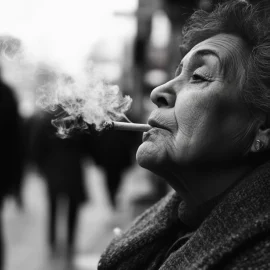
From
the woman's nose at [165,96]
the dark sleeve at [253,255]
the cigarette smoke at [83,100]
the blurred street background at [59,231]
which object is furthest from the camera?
the blurred street background at [59,231]

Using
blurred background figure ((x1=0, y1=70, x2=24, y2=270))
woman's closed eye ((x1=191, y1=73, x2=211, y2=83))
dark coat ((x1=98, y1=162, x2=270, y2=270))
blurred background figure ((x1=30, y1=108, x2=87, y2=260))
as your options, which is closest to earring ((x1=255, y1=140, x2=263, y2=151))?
dark coat ((x1=98, y1=162, x2=270, y2=270))

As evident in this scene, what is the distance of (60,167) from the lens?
5.62 metres

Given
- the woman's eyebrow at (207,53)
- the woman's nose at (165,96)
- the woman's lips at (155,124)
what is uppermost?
the woman's eyebrow at (207,53)

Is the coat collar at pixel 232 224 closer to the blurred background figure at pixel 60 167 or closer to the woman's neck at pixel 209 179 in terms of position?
the woman's neck at pixel 209 179

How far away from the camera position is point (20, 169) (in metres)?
5.11

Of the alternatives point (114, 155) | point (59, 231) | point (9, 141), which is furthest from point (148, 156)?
point (114, 155)

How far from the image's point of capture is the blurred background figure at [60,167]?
5.50 metres

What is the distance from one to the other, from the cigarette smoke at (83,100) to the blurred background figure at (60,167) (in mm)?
2692

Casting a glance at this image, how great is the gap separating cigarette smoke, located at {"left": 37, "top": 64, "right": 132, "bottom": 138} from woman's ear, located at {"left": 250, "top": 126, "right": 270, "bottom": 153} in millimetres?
728

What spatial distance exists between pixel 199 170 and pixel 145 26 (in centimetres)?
883

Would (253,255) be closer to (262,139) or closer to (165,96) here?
(262,139)

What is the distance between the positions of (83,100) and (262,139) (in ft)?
3.23

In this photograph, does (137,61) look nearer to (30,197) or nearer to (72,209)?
(30,197)

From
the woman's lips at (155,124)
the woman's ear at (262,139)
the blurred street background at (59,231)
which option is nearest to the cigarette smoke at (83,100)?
the woman's lips at (155,124)
